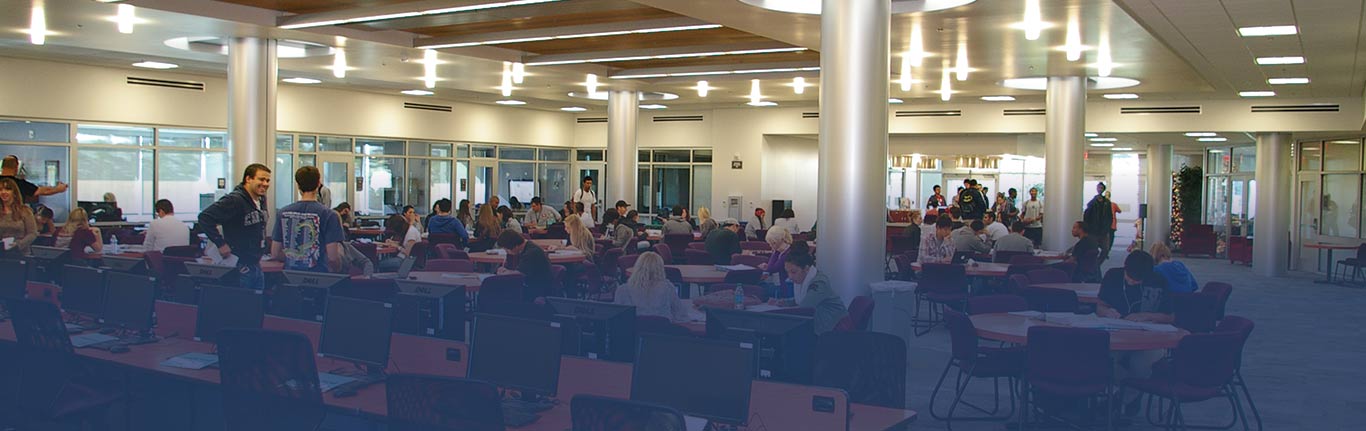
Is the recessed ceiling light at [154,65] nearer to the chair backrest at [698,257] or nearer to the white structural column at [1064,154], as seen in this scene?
the chair backrest at [698,257]

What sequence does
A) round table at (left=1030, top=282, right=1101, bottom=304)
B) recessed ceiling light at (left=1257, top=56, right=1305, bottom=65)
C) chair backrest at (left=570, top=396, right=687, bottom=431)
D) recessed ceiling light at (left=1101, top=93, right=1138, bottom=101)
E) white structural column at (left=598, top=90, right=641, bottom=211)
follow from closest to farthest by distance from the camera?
chair backrest at (left=570, top=396, right=687, bottom=431) < round table at (left=1030, top=282, right=1101, bottom=304) < recessed ceiling light at (left=1257, top=56, right=1305, bottom=65) < recessed ceiling light at (left=1101, top=93, right=1138, bottom=101) < white structural column at (left=598, top=90, right=641, bottom=211)

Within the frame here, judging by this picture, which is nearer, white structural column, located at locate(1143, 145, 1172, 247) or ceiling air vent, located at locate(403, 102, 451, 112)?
ceiling air vent, located at locate(403, 102, 451, 112)

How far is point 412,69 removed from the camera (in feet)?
57.6

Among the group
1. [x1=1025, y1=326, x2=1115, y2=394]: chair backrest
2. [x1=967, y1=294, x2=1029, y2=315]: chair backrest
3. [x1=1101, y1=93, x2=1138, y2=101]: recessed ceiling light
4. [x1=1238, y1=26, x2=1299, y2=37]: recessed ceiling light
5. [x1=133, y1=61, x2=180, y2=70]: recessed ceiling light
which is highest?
[x1=133, y1=61, x2=180, y2=70]: recessed ceiling light

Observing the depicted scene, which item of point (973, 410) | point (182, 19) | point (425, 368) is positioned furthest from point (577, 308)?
point (182, 19)

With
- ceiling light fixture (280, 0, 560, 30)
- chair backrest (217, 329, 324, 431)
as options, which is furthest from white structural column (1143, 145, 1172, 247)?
chair backrest (217, 329, 324, 431)

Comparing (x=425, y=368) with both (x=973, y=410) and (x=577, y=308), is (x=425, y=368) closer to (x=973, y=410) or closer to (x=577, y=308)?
(x=577, y=308)

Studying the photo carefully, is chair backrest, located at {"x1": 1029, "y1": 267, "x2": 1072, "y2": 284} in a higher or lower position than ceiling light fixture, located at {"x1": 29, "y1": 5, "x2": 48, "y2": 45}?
lower

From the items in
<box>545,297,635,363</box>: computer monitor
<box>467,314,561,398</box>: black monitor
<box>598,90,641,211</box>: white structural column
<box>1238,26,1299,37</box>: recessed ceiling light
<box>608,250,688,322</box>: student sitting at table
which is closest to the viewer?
<box>467,314,561,398</box>: black monitor

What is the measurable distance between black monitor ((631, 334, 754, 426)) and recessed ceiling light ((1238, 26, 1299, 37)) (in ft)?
28.8

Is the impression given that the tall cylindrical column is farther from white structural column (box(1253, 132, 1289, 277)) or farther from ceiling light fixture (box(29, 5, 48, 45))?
ceiling light fixture (box(29, 5, 48, 45))

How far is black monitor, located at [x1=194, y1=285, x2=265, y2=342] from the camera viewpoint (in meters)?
5.20

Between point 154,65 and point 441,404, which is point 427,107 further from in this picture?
point 441,404

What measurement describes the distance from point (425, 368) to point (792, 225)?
38.5ft
